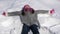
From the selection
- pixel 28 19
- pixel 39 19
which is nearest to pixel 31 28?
pixel 28 19

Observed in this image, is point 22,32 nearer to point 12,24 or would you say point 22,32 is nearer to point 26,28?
point 26,28

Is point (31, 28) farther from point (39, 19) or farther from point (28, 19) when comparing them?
point (39, 19)

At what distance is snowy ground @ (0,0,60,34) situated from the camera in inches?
66.2

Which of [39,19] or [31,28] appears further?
[39,19]

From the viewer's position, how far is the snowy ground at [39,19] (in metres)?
1.68

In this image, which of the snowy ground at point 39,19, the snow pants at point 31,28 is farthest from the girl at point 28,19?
the snowy ground at point 39,19

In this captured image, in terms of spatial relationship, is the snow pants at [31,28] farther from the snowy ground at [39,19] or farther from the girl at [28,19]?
the snowy ground at [39,19]

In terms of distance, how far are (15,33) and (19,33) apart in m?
0.04

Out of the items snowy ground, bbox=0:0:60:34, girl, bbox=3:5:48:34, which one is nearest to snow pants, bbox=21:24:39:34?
girl, bbox=3:5:48:34

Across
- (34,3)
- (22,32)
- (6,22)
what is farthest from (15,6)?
(22,32)

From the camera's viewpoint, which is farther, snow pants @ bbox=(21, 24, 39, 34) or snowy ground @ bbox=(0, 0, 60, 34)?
snowy ground @ bbox=(0, 0, 60, 34)

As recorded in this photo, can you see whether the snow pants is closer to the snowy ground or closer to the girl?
the girl

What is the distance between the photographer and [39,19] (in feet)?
6.02

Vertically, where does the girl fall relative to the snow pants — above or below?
above
